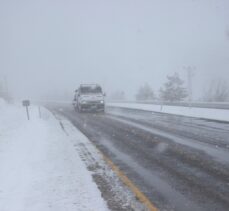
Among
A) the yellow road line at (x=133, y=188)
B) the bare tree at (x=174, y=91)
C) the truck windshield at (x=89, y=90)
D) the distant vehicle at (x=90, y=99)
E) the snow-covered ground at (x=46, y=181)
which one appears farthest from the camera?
the bare tree at (x=174, y=91)

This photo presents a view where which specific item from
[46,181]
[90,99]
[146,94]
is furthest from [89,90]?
[146,94]

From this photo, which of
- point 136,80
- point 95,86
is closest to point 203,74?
point 136,80

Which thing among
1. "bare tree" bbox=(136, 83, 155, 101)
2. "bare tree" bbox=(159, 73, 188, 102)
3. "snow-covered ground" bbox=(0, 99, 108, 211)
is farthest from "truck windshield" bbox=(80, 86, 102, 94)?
"bare tree" bbox=(136, 83, 155, 101)

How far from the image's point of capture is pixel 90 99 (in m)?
32.4

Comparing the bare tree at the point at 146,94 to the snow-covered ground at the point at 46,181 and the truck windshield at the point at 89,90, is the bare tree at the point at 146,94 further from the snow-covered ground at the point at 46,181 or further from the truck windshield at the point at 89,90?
the snow-covered ground at the point at 46,181

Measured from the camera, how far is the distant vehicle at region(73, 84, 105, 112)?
3238 cm

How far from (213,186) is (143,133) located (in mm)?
8003

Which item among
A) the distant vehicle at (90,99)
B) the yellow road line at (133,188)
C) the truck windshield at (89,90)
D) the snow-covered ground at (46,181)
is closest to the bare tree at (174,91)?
the truck windshield at (89,90)

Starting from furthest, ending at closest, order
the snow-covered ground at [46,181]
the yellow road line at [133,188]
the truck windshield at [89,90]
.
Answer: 1. the truck windshield at [89,90]
2. the snow-covered ground at [46,181]
3. the yellow road line at [133,188]

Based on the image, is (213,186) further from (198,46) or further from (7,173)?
(198,46)

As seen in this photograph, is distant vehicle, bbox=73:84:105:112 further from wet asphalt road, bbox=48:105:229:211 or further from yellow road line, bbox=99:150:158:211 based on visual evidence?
yellow road line, bbox=99:150:158:211

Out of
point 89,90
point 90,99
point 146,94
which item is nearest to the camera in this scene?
point 90,99

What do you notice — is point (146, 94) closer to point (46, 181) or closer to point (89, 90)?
point (89, 90)

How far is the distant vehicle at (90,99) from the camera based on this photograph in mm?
32375
